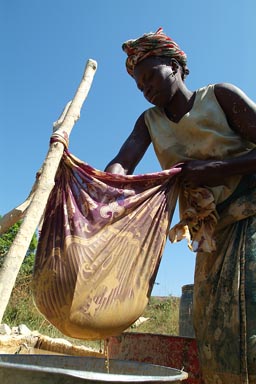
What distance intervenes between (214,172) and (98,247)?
0.64 m

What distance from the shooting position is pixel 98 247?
4.86 feet

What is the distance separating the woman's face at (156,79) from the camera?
1979 millimetres

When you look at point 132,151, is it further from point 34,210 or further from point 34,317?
point 34,317

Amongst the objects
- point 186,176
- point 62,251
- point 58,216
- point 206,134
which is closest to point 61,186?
point 58,216

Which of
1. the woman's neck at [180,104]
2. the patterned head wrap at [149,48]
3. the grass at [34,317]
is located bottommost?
the grass at [34,317]

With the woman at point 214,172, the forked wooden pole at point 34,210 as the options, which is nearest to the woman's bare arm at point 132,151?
the woman at point 214,172

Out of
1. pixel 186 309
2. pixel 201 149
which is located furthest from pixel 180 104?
pixel 186 309

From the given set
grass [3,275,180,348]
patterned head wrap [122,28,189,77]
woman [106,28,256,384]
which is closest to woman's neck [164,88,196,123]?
woman [106,28,256,384]

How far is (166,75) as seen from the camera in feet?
6.55

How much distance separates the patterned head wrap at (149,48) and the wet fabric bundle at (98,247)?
2.02 ft

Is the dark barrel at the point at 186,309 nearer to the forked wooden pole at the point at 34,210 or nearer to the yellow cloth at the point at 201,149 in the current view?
the yellow cloth at the point at 201,149

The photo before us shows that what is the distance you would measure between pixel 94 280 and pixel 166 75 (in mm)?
1071

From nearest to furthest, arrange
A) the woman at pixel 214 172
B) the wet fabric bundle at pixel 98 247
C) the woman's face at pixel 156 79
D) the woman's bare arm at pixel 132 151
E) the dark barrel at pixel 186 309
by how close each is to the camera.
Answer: the wet fabric bundle at pixel 98 247 → the woman at pixel 214 172 → the woman's face at pixel 156 79 → the woman's bare arm at pixel 132 151 → the dark barrel at pixel 186 309

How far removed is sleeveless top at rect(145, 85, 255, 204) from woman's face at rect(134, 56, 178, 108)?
0.43 feet
